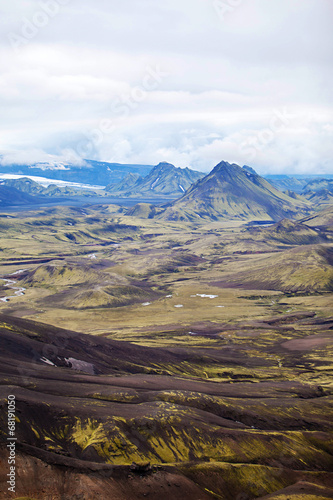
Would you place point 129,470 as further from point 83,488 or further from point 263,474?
point 263,474

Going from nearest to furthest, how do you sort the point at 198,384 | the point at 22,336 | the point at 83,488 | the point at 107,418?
the point at 83,488 < the point at 107,418 < the point at 198,384 < the point at 22,336

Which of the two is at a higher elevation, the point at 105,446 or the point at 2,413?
the point at 2,413

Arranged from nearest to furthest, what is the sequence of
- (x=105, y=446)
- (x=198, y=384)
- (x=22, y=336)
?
(x=105, y=446)
(x=198, y=384)
(x=22, y=336)

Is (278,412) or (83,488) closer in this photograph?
(83,488)

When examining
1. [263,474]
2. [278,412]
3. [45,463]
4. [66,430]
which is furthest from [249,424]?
[45,463]

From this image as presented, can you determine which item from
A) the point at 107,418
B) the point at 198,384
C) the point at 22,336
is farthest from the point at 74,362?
the point at 107,418

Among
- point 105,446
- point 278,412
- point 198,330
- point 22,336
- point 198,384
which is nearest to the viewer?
point 105,446

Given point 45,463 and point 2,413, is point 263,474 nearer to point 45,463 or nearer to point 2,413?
point 45,463

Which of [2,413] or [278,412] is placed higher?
[2,413]

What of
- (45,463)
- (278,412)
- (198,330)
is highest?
(45,463)
